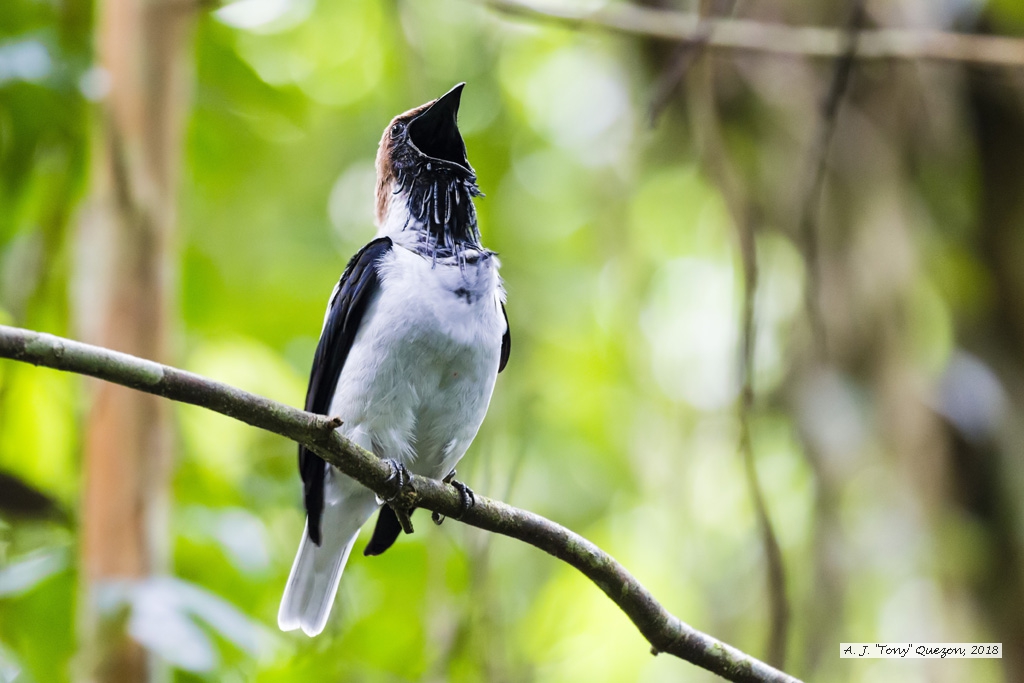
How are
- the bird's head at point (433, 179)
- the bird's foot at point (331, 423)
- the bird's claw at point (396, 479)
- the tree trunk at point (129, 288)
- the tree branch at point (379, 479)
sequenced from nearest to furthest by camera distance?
1. the tree branch at point (379, 479)
2. the bird's foot at point (331, 423)
3. the bird's claw at point (396, 479)
4. the tree trunk at point (129, 288)
5. the bird's head at point (433, 179)

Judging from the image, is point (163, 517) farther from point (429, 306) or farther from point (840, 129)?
point (840, 129)

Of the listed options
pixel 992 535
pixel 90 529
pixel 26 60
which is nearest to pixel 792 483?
pixel 992 535

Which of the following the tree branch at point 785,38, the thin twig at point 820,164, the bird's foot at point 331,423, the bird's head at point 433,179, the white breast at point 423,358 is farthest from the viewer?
the tree branch at point 785,38

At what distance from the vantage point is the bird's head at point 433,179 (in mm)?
3213

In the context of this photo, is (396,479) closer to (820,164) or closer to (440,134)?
(440,134)

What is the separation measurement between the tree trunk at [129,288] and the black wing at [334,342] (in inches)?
19.2

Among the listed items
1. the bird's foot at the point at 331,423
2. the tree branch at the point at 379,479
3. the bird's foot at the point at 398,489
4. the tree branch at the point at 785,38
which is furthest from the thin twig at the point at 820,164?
the bird's foot at the point at 331,423

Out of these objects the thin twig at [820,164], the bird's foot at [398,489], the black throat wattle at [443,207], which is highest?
the thin twig at [820,164]

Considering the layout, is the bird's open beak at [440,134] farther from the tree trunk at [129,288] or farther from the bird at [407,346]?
the tree trunk at [129,288]

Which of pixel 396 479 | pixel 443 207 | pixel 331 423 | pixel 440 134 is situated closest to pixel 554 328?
pixel 440 134

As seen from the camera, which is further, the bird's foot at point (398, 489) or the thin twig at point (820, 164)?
the thin twig at point (820, 164)

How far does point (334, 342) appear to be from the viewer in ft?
10.5

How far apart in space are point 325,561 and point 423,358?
108cm

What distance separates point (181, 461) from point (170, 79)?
1.55m
